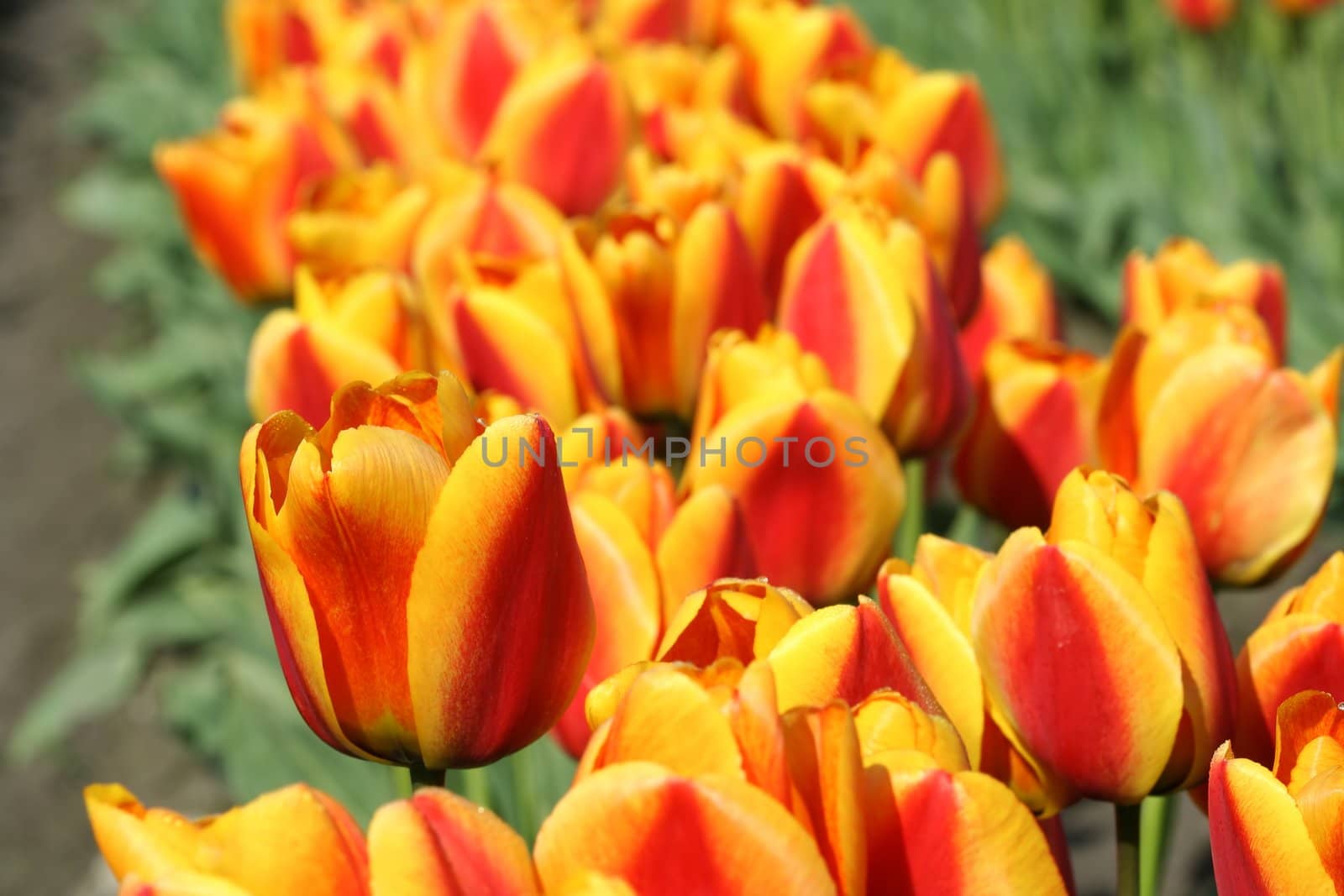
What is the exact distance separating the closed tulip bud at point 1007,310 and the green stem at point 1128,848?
0.45m

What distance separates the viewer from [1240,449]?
0.76m

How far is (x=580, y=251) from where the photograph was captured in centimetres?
88

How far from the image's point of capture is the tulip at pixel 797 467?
74 centimetres

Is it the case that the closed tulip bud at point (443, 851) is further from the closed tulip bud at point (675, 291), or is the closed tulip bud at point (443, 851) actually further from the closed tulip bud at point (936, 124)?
the closed tulip bud at point (936, 124)

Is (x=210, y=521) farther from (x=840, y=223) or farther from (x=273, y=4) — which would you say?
(x=840, y=223)

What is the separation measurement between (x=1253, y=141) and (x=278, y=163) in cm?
200

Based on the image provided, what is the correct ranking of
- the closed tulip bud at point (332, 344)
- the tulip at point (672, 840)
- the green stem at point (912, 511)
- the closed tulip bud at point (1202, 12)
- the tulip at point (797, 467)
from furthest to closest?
the closed tulip bud at point (1202, 12), the green stem at point (912, 511), the closed tulip bud at point (332, 344), the tulip at point (797, 467), the tulip at point (672, 840)

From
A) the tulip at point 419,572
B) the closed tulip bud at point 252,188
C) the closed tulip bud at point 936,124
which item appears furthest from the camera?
the closed tulip bud at point 252,188

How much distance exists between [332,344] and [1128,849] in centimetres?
48

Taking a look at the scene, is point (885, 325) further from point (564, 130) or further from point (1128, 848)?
point (564, 130)

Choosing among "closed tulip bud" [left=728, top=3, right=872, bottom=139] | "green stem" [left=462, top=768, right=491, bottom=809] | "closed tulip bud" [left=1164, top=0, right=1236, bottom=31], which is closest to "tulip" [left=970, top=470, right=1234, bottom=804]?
"green stem" [left=462, top=768, right=491, bottom=809]

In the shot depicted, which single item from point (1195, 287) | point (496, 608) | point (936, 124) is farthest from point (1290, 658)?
point (936, 124)

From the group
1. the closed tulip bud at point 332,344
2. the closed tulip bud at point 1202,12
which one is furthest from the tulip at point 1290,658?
the closed tulip bud at point 1202,12

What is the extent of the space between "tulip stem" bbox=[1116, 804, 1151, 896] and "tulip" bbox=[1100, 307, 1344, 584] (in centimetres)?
20
